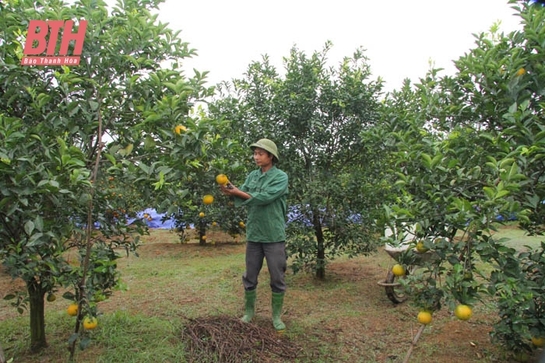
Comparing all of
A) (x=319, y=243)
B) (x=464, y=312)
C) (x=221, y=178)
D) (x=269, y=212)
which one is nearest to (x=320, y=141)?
(x=319, y=243)

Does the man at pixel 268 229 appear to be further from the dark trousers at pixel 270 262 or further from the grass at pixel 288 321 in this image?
the grass at pixel 288 321

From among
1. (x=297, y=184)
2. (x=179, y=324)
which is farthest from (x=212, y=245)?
(x=179, y=324)

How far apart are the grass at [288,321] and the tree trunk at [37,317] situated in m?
0.08

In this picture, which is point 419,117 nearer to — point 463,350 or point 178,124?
point 178,124

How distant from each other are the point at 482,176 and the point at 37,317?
11.1 ft

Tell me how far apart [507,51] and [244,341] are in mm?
2838

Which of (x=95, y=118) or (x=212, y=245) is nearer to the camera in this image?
(x=95, y=118)

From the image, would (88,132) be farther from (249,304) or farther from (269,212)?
(249,304)

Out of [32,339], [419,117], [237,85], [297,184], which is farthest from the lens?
[237,85]

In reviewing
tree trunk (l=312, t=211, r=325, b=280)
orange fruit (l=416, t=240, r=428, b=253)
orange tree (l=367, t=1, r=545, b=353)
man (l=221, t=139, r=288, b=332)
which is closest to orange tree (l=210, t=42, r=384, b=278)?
tree trunk (l=312, t=211, r=325, b=280)

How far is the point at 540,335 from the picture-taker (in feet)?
8.78

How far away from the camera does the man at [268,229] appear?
3.61 metres

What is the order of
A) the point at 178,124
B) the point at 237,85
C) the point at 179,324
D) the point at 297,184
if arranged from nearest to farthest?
the point at 178,124 < the point at 179,324 < the point at 297,184 < the point at 237,85

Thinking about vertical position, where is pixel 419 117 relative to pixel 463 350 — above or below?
above
